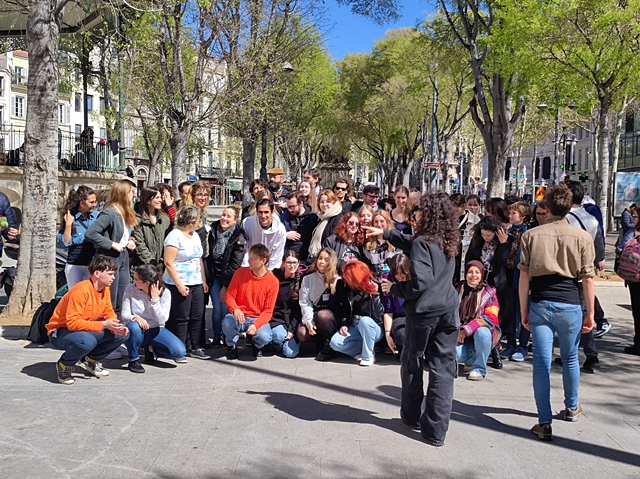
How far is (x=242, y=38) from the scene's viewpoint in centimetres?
1733

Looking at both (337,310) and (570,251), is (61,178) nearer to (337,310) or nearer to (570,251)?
(337,310)

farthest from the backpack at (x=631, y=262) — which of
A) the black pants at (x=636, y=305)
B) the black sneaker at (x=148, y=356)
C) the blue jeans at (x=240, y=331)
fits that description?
the black sneaker at (x=148, y=356)

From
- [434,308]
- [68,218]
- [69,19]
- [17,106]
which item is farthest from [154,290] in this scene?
[17,106]

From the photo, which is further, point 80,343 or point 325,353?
point 325,353

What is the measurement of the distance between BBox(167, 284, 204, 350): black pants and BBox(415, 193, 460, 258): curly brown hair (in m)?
3.26

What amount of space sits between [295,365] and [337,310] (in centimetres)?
75

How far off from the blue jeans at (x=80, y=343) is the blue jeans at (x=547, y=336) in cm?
371

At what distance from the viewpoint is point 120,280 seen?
7355 millimetres

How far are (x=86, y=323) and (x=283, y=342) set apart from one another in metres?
2.14

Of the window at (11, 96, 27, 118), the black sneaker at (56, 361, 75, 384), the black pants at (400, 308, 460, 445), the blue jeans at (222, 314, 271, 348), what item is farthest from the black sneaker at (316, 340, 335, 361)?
the window at (11, 96, 27, 118)

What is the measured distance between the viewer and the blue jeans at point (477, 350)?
659cm

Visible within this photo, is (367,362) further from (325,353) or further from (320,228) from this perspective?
(320,228)

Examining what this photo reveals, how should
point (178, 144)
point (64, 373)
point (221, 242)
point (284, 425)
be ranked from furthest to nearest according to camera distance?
point (178, 144) → point (221, 242) → point (64, 373) → point (284, 425)

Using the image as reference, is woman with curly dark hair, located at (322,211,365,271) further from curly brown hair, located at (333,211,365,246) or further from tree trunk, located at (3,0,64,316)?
tree trunk, located at (3,0,64,316)
